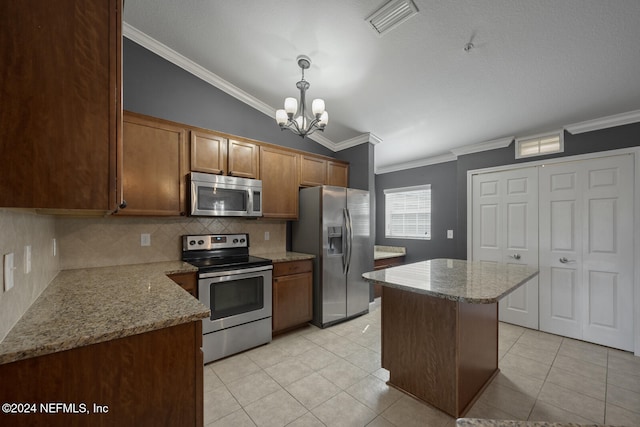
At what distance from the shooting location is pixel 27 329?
96 centimetres

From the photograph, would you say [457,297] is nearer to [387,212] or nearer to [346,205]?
[346,205]

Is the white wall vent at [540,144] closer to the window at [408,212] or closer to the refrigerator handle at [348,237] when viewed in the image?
the window at [408,212]

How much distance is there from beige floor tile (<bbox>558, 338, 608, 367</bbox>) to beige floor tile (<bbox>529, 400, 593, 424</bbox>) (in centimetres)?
106

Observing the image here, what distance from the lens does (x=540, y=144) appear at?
3174 mm

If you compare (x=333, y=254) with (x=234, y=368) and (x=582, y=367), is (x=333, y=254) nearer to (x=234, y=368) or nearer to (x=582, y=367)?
(x=234, y=368)

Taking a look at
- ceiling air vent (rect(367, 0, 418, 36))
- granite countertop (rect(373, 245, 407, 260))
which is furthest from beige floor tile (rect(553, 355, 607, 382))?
ceiling air vent (rect(367, 0, 418, 36))

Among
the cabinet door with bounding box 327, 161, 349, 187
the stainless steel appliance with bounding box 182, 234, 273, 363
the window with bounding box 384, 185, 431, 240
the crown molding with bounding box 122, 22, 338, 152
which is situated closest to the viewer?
the stainless steel appliance with bounding box 182, 234, 273, 363

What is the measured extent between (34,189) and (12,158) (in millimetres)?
100

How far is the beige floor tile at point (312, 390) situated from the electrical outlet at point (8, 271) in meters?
1.77

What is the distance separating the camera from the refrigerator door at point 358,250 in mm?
3465

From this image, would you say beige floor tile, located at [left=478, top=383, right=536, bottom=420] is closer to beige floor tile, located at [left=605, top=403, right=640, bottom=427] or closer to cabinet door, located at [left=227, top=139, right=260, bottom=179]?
beige floor tile, located at [left=605, top=403, right=640, bottom=427]

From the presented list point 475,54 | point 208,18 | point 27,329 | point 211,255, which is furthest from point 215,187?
point 475,54

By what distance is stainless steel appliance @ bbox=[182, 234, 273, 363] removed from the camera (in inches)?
94.5

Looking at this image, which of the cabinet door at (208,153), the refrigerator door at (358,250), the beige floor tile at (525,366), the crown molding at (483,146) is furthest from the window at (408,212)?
the cabinet door at (208,153)
